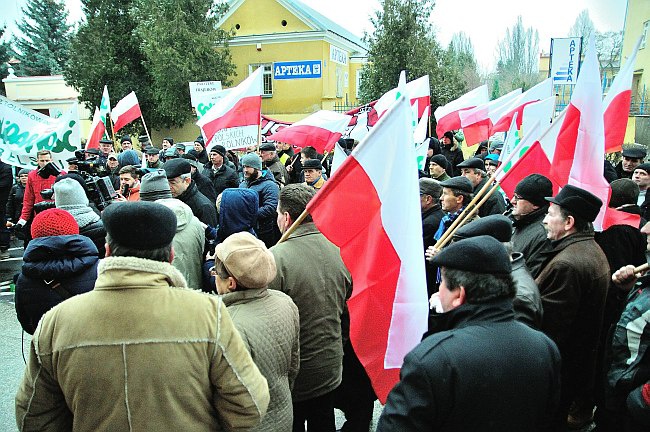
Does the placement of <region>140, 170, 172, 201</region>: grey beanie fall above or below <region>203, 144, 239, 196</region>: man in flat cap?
above

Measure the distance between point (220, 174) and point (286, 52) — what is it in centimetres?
2490

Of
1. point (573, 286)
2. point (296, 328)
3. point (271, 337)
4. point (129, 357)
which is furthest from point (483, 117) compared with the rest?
point (129, 357)

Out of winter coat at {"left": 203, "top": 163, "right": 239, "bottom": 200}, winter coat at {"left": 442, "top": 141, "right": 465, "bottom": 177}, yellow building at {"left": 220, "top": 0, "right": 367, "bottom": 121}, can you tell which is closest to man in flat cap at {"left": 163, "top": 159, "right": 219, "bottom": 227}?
winter coat at {"left": 203, "top": 163, "right": 239, "bottom": 200}

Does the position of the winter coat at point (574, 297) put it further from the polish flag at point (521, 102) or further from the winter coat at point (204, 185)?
the winter coat at point (204, 185)

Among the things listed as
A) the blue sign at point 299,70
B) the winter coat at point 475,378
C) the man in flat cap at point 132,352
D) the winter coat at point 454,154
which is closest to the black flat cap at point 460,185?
the winter coat at point 475,378

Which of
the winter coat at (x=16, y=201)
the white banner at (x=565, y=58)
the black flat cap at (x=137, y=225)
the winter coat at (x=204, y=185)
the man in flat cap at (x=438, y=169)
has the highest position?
the white banner at (x=565, y=58)

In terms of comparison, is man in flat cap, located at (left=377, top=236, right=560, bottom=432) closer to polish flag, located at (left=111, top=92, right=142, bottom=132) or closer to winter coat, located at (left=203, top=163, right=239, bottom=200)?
winter coat, located at (left=203, top=163, right=239, bottom=200)

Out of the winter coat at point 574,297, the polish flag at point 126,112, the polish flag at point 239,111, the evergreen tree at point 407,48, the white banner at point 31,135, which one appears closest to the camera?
the winter coat at point 574,297

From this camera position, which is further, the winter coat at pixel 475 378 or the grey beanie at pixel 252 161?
the grey beanie at pixel 252 161

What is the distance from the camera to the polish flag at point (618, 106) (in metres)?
5.71

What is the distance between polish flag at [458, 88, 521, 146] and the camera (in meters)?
8.45

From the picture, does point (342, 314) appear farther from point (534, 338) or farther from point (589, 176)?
point (589, 176)

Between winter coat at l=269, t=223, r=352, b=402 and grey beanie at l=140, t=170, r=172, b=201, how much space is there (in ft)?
5.63

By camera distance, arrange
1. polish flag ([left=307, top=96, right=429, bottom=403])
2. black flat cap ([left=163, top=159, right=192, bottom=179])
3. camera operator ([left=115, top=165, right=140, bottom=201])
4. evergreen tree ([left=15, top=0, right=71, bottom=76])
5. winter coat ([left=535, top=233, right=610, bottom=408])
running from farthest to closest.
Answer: evergreen tree ([left=15, top=0, right=71, bottom=76]) → camera operator ([left=115, top=165, right=140, bottom=201]) → black flat cap ([left=163, top=159, right=192, bottom=179]) → winter coat ([left=535, top=233, right=610, bottom=408]) → polish flag ([left=307, top=96, right=429, bottom=403])
